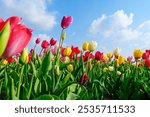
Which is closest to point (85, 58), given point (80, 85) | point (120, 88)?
point (120, 88)

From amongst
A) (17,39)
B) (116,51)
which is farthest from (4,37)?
(116,51)

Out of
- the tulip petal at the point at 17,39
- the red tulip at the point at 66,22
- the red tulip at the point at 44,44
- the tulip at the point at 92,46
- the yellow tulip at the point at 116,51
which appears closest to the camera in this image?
the tulip petal at the point at 17,39

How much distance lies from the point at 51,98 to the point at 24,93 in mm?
415

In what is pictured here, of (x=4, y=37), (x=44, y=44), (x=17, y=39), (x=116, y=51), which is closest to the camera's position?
(x=4, y=37)

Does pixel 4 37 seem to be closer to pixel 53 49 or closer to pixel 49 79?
pixel 49 79

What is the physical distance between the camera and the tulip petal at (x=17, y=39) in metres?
1.47

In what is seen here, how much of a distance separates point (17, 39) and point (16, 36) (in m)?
0.01

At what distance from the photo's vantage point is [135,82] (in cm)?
410

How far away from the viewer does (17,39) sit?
149 centimetres

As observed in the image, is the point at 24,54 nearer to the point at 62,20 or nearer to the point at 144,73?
the point at 62,20

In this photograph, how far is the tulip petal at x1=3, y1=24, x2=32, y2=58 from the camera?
1472mm

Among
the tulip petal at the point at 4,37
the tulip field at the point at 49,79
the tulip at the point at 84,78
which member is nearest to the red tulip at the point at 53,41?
the tulip field at the point at 49,79

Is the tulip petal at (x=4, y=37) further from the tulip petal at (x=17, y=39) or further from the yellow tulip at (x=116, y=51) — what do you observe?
the yellow tulip at (x=116, y=51)

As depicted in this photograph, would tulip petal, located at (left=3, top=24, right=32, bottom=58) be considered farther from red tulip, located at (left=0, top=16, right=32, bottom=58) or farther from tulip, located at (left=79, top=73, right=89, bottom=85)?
tulip, located at (left=79, top=73, right=89, bottom=85)
